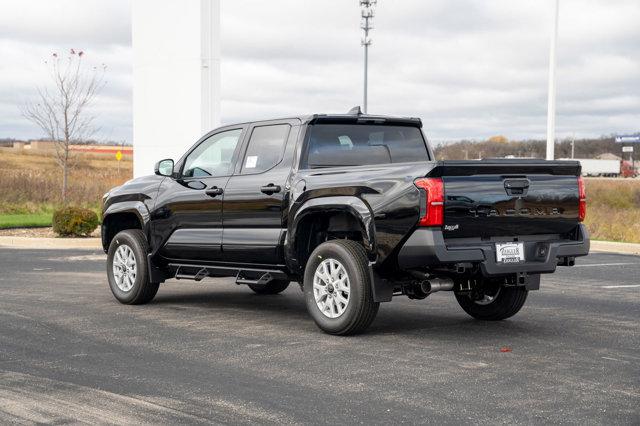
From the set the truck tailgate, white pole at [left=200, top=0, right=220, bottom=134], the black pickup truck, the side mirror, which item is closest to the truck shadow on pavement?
the black pickup truck

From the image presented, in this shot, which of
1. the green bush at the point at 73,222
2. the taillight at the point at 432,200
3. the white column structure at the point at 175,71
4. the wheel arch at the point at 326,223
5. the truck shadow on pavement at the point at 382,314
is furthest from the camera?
the white column structure at the point at 175,71

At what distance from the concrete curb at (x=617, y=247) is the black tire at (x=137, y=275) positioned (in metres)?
12.2

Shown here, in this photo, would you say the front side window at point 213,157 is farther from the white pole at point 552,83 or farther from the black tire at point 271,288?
the white pole at point 552,83

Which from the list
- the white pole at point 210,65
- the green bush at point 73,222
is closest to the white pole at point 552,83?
the white pole at point 210,65

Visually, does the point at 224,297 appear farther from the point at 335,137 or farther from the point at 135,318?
the point at 335,137

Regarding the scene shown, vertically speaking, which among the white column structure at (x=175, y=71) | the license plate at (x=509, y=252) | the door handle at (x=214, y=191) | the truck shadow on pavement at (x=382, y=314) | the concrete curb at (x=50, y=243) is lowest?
the concrete curb at (x=50, y=243)

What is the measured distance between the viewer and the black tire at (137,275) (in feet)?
34.9

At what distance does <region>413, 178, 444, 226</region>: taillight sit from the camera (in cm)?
788

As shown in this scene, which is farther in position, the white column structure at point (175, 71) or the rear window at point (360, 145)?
the white column structure at point (175, 71)

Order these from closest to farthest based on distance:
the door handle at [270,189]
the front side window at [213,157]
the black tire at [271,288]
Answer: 1. the door handle at [270,189]
2. the front side window at [213,157]
3. the black tire at [271,288]

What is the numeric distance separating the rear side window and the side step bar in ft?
3.30

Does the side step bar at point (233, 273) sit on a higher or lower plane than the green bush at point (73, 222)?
higher

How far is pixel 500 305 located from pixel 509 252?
152 centimetres

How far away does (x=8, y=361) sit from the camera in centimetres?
741
